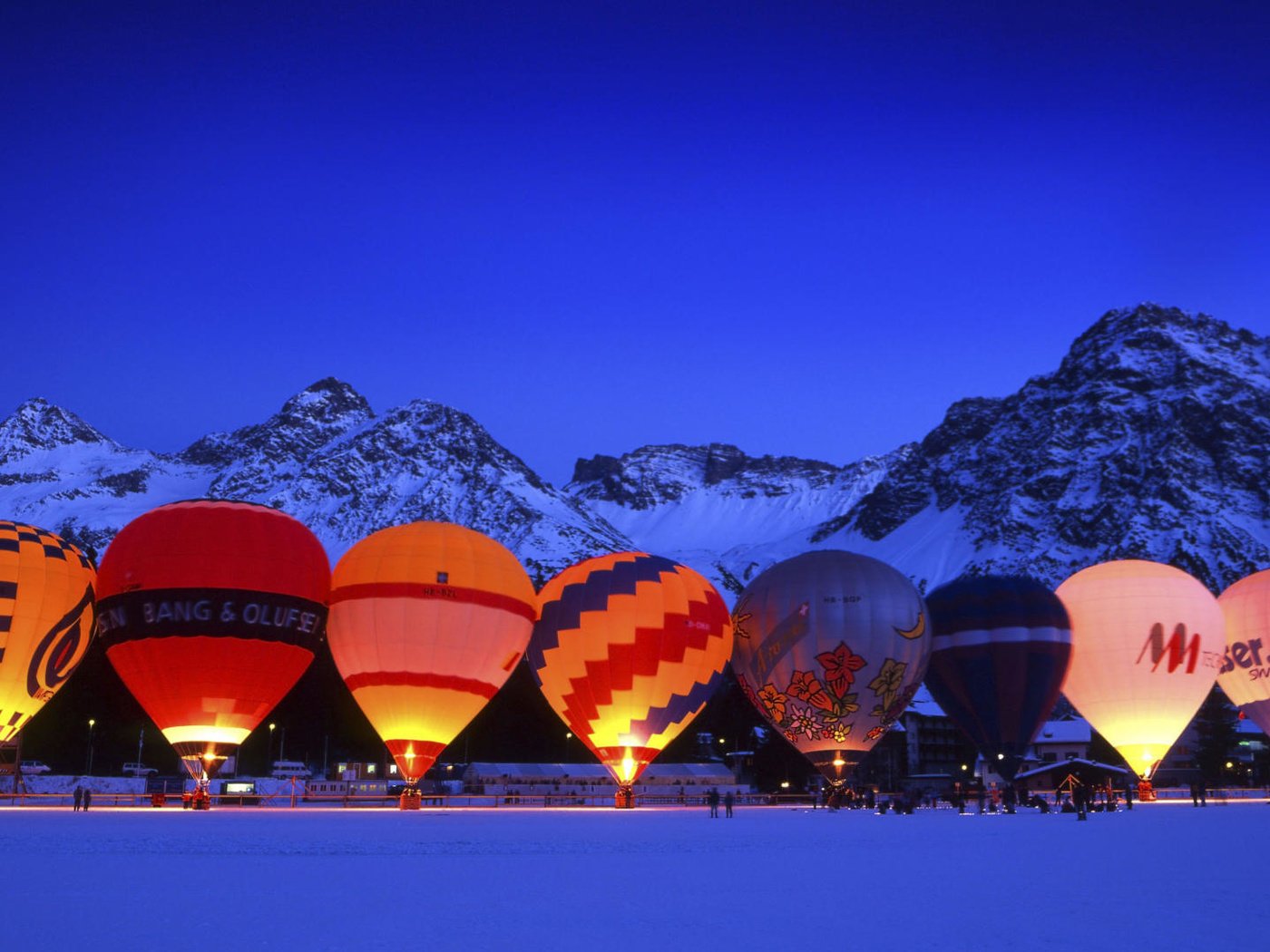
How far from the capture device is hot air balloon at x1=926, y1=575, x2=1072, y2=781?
3675 centimetres

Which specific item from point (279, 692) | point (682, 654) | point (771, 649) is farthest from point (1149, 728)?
point (279, 692)

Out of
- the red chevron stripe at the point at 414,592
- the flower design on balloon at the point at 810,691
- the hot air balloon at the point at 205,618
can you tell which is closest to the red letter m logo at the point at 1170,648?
the flower design on balloon at the point at 810,691

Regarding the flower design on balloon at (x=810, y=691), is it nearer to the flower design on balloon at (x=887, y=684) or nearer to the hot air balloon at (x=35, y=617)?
the flower design on balloon at (x=887, y=684)

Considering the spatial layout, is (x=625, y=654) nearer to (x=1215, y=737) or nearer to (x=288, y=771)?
(x=288, y=771)

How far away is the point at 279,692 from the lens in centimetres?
3116

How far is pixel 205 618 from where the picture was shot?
29.0 meters

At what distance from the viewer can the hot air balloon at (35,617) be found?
96.7ft

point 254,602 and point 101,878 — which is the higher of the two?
point 254,602

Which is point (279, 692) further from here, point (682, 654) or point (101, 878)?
point (101, 878)

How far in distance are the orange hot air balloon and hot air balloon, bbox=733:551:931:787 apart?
8.68 metres

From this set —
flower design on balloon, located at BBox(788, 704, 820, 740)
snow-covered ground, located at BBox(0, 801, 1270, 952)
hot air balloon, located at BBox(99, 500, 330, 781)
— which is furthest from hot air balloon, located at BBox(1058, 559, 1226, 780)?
hot air balloon, located at BBox(99, 500, 330, 781)

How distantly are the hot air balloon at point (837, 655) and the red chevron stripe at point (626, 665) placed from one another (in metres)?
2.86

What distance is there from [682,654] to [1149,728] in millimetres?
16422

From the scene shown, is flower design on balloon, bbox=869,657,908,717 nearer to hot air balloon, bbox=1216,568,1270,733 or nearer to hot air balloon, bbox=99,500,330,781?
hot air balloon, bbox=1216,568,1270,733
